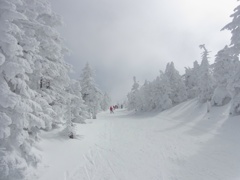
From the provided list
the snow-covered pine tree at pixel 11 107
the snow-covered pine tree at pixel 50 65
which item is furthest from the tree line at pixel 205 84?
the snow-covered pine tree at pixel 11 107

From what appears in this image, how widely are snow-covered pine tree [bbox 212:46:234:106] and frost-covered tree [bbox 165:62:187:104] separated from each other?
1945 centimetres

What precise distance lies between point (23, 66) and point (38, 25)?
5014 mm

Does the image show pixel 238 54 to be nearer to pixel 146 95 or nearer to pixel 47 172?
pixel 47 172

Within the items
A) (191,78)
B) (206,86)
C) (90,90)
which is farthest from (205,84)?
(191,78)

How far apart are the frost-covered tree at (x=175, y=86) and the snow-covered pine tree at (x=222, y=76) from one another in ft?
63.8

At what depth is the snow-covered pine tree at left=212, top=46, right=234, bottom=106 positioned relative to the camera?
118ft

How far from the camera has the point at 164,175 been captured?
12.3 metres

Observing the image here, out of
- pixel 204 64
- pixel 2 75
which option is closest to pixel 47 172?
pixel 2 75

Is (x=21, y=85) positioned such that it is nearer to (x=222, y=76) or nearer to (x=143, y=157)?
(x=143, y=157)

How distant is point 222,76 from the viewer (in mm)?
37562

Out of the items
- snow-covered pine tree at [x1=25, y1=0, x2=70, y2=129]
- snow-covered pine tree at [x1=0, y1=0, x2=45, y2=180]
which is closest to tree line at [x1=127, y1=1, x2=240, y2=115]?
snow-covered pine tree at [x1=25, y1=0, x2=70, y2=129]

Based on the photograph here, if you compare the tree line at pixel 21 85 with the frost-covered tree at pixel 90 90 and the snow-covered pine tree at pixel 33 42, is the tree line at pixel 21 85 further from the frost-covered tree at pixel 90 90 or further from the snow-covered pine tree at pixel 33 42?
the frost-covered tree at pixel 90 90

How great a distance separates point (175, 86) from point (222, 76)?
24365 millimetres

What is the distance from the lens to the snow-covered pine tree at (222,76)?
36.0 m
